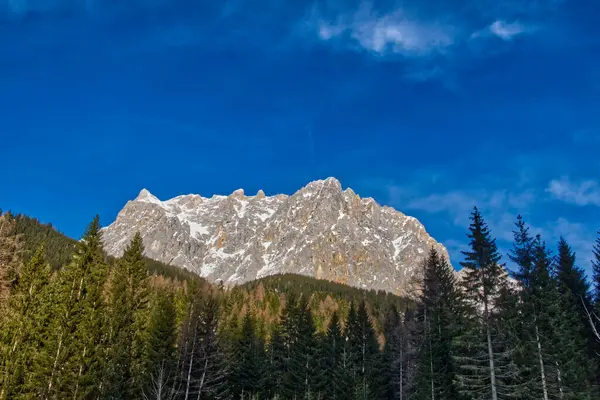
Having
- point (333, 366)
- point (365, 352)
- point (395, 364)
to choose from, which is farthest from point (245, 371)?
point (395, 364)

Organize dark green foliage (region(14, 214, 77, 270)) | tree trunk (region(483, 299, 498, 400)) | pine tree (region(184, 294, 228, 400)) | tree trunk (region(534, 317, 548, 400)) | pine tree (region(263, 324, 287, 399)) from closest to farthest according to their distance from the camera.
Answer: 1. tree trunk (region(483, 299, 498, 400))
2. tree trunk (region(534, 317, 548, 400))
3. pine tree (region(184, 294, 228, 400))
4. pine tree (region(263, 324, 287, 399))
5. dark green foliage (region(14, 214, 77, 270))

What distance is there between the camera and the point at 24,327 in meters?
38.9

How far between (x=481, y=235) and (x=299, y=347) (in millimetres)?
A: 38552

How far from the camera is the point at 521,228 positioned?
35.6 m

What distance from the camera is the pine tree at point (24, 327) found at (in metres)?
35.6

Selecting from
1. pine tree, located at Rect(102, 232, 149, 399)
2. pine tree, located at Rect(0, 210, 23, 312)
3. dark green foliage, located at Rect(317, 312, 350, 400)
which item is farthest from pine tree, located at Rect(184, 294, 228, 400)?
pine tree, located at Rect(0, 210, 23, 312)

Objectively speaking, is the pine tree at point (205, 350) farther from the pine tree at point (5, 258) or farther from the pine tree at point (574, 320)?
the pine tree at point (574, 320)

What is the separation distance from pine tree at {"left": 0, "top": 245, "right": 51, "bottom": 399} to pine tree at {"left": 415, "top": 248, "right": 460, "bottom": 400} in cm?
3164

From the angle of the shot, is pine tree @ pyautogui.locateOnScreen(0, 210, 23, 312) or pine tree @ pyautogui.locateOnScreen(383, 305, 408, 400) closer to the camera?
pine tree @ pyautogui.locateOnScreen(0, 210, 23, 312)

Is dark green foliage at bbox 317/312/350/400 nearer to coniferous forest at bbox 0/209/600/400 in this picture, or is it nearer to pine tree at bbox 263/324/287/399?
coniferous forest at bbox 0/209/600/400

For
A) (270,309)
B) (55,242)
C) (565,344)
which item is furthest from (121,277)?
(55,242)

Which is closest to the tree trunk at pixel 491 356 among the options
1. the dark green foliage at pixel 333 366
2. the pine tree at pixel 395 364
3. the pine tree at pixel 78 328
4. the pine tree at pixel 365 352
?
the pine tree at pixel 78 328

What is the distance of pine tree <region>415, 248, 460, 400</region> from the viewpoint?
37.6 m

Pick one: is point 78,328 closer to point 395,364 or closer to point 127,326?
point 127,326
